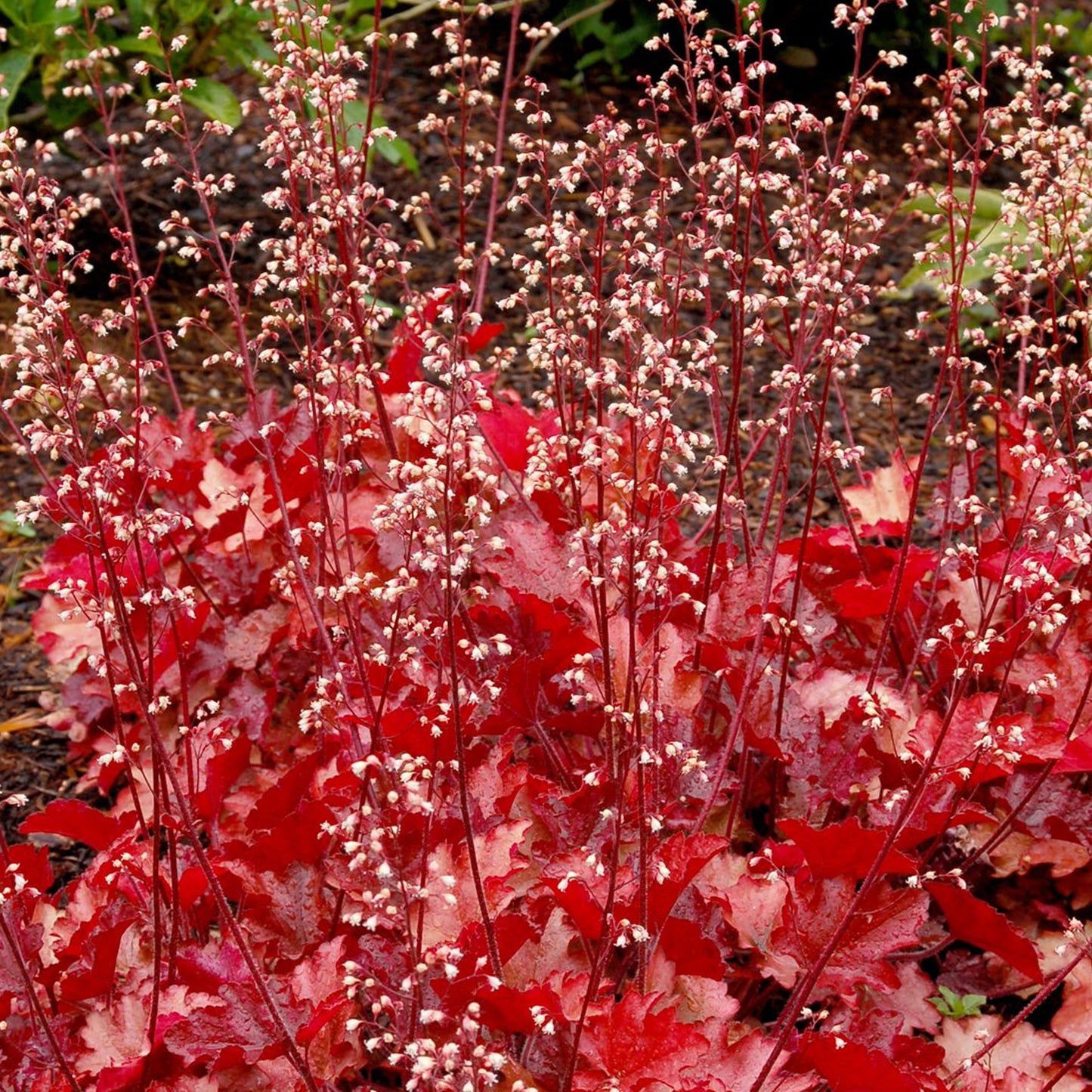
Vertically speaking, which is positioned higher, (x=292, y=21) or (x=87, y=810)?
(x=292, y=21)

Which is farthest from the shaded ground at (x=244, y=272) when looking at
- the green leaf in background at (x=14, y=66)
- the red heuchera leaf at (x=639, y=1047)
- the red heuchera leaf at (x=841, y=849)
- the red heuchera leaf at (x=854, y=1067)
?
the red heuchera leaf at (x=854, y=1067)

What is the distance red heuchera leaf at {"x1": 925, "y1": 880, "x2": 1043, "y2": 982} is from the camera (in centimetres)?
201

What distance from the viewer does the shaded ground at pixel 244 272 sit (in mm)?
3048

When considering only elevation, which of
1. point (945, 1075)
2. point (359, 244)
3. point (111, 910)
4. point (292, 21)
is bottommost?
→ point (945, 1075)

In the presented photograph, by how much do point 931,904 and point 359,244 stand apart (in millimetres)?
1522

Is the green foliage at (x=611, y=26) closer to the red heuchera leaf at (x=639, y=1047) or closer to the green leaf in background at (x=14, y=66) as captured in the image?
the green leaf in background at (x=14, y=66)

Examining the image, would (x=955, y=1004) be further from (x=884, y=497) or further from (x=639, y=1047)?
(x=884, y=497)

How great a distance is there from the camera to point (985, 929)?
2.05 m

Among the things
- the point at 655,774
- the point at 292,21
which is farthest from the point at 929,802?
the point at 292,21

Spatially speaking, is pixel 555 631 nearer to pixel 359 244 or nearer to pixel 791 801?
pixel 791 801

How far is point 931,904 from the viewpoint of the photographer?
2.42 metres

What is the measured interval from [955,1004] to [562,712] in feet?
2.56

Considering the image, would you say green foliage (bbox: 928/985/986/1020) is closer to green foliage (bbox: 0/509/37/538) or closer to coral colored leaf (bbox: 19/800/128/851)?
coral colored leaf (bbox: 19/800/128/851)

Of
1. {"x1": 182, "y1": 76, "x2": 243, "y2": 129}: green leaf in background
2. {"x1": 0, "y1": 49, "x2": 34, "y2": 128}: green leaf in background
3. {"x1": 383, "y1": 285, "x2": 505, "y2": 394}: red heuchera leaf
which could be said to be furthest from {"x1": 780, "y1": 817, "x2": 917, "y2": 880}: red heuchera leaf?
{"x1": 0, "y1": 49, "x2": 34, "y2": 128}: green leaf in background
